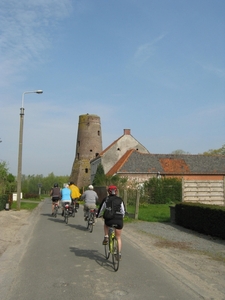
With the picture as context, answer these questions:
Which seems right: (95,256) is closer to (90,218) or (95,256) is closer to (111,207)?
(111,207)

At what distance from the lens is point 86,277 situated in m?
7.57

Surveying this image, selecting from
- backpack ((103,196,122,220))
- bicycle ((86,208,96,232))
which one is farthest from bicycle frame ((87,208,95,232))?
backpack ((103,196,122,220))

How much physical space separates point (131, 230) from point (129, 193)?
1808 cm

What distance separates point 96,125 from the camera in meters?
75.4

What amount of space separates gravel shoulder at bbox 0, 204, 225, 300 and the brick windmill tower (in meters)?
56.7

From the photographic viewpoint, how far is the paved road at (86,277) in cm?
644

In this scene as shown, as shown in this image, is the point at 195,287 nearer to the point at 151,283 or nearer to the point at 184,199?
the point at 151,283

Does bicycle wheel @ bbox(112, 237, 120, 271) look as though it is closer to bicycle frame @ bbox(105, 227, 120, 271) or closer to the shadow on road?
bicycle frame @ bbox(105, 227, 120, 271)

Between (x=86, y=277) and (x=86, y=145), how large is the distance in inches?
2642

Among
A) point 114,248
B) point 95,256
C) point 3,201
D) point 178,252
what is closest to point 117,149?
point 3,201

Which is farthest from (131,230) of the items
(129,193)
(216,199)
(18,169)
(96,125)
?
(96,125)

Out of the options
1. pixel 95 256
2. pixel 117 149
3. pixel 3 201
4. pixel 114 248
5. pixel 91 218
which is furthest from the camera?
pixel 117 149

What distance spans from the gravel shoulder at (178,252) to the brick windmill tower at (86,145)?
186 feet

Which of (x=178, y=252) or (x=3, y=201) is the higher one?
(x=3, y=201)
